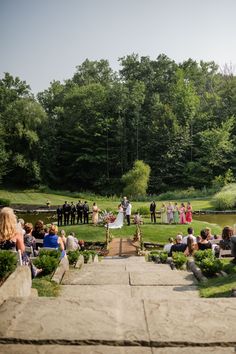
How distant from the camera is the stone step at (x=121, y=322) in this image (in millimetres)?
3162

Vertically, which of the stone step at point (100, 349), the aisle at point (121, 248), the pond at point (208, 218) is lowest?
the aisle at point (121, 248)

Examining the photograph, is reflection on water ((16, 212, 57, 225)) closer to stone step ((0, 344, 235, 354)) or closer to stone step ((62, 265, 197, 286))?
stone step ((62, 265, 197, 286))

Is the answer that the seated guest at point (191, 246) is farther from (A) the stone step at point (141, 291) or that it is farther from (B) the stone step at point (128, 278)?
(A) the stone step at point (141, 291)

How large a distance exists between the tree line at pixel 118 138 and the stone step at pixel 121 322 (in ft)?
167

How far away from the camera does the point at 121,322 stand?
3461mm

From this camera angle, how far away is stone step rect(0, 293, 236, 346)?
10.4 ft

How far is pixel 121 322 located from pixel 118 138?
183ft

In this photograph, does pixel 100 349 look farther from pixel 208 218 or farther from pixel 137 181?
pixel 137 181

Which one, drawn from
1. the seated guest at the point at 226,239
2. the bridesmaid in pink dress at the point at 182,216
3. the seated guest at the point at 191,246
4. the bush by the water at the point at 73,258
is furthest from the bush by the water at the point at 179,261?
the bridesmaid in pink dress at the point at 182,216

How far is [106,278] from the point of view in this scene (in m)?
8.16

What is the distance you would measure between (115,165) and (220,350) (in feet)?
188

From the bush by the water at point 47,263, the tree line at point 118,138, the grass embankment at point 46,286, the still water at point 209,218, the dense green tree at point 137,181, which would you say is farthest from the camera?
the tree line at point 118,138

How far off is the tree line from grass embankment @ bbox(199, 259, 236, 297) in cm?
4744

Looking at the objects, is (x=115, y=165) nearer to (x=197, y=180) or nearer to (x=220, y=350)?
(x=197, y=180)
